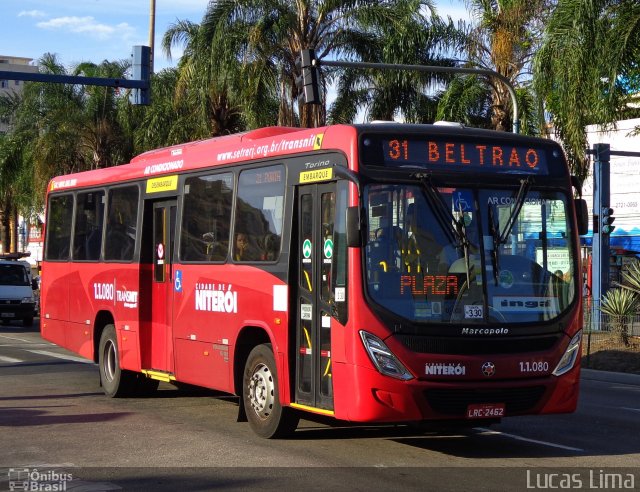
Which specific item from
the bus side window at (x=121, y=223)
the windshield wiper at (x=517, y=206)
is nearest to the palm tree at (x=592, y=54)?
the bus side window at (x=121, y=223)

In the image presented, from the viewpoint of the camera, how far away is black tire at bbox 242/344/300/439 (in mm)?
10867

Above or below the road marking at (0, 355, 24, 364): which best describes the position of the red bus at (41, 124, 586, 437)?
above

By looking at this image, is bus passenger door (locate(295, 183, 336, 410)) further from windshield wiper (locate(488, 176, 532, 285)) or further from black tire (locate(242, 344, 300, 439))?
windshield wiper (locate(488, 176, 532, 285))

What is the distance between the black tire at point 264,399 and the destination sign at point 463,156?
8.49 feet

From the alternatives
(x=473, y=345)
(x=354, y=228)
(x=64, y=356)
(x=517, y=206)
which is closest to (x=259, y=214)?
(x=354, y=228)

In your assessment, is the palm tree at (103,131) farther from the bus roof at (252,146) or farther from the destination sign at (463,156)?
the destination sign at (463,156)

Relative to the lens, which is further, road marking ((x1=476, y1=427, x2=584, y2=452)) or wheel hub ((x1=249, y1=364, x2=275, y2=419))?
wheel hub ((x1=249, y1=364, x2=275, y2=419))

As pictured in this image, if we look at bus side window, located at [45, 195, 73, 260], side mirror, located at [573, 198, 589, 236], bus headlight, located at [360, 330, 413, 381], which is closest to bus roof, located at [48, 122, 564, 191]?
bus side window, located at [45, 195, 73, 260]

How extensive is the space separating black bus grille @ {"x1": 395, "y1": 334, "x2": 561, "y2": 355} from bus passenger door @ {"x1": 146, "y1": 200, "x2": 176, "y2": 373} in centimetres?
485

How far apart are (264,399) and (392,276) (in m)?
2.37

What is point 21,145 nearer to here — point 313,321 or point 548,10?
point 548,10

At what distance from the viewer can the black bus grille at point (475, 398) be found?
9.51 metres

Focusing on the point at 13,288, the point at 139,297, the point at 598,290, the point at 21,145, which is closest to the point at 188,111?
the point at 13,288

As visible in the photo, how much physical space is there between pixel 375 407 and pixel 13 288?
26.6m
